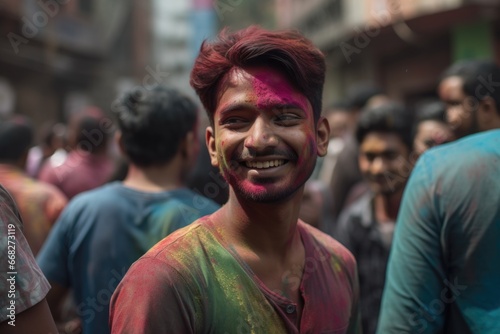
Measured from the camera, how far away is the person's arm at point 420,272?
2.79 metres

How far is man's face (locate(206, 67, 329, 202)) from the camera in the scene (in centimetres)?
225

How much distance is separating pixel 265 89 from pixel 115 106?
4.94 ft

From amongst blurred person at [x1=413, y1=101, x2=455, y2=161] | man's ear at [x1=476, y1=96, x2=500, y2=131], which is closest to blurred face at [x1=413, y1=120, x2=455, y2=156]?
blurred person at [x1=413, y1=101, x2=455, y2=161]

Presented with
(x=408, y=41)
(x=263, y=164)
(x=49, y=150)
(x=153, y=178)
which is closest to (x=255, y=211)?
(x=263, y=164)

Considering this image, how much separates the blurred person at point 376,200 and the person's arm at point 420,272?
1508mm

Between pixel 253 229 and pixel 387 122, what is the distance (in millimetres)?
2563

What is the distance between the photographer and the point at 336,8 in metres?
17.8

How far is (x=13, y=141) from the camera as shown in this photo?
16.2 ft

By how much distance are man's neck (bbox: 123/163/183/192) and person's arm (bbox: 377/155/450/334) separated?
114 centimetres

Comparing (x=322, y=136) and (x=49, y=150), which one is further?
(x=49, y=150)

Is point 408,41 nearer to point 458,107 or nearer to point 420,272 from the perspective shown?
point 458,107

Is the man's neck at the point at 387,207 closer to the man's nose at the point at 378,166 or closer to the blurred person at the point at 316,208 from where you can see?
the man's nose at the point at 378,166

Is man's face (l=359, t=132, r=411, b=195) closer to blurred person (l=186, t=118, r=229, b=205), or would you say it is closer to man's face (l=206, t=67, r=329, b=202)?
blurred person (l=186, t=118, r=229, b=205)

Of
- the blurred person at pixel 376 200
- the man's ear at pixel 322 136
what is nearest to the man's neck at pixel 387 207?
the blurred person at pixel 376 200
